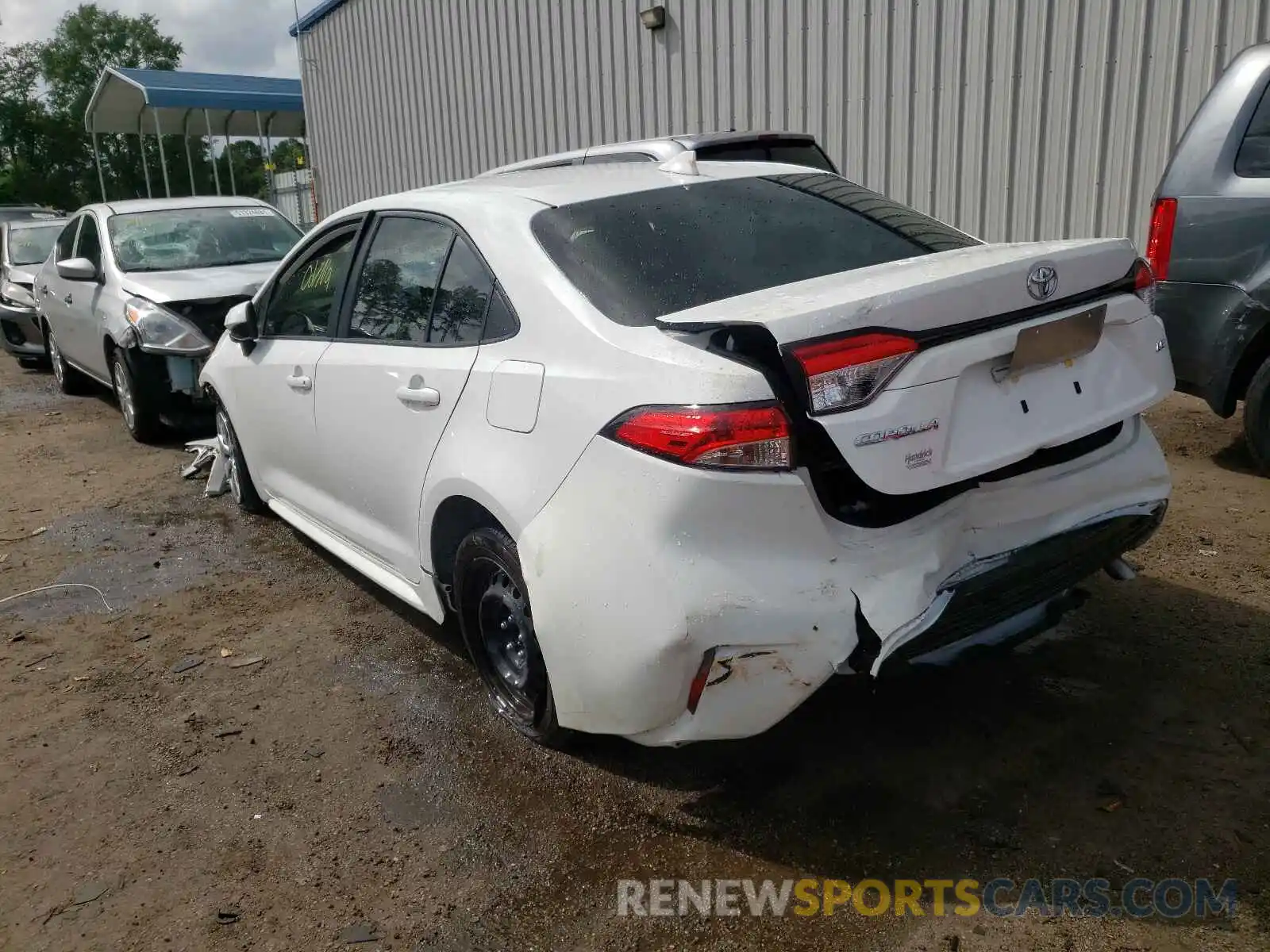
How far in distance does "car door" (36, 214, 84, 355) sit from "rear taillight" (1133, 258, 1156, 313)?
8181 millimetres

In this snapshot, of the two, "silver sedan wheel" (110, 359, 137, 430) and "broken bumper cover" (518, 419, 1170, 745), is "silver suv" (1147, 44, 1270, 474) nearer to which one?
"broken bumper cover" (518, 419, 1170, 745)

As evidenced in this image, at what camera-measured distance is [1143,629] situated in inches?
140

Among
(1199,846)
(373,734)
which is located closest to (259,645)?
(373,734)

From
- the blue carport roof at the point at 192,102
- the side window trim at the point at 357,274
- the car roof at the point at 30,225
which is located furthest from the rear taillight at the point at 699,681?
the blue carport roof at the point at 192,102

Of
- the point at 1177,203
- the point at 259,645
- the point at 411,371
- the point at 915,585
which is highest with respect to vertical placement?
the point at 1177,203

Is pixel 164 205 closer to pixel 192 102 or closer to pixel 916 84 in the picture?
pixel 916 84

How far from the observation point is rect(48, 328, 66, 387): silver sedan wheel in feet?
31.4

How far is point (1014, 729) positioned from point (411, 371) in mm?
2124

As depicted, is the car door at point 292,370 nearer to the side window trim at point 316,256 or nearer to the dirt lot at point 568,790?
the side window trim at point 316,256

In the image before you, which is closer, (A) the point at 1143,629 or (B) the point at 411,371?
(B) the point at 411,371

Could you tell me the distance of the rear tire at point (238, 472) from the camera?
5378 mm

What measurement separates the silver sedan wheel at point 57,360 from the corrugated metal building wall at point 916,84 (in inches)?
217

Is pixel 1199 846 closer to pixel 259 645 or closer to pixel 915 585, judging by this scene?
pixel 915 585

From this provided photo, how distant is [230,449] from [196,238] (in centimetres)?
311
